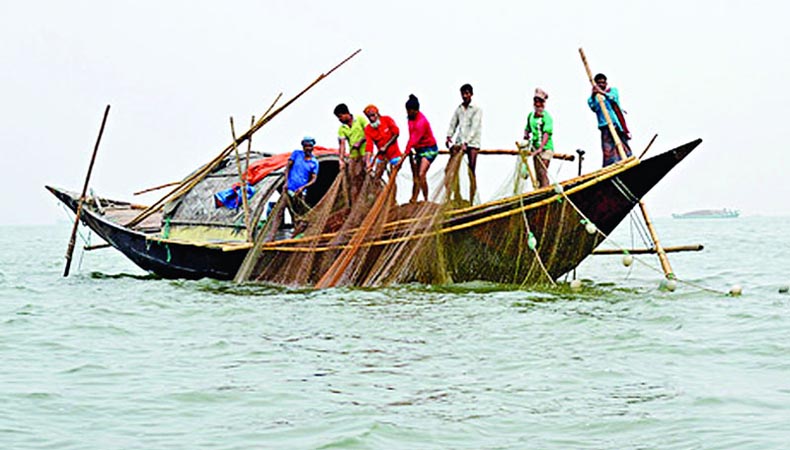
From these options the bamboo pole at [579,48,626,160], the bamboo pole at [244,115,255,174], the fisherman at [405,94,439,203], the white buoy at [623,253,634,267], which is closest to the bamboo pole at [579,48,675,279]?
the bamboo pole at [579,48,626,160]

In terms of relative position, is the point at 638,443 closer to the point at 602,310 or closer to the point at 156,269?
the point at 602,310

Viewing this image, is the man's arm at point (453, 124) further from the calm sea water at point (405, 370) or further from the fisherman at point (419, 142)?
the calm sea water at point (405, 370)

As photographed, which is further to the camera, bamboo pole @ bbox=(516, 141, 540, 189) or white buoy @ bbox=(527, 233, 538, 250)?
bamboo pole @ bbox=(516, 141, 540, 189)

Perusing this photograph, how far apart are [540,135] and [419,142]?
1.47m

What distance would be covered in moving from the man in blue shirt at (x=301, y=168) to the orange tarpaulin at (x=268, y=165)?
44cm

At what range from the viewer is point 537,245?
12250mm

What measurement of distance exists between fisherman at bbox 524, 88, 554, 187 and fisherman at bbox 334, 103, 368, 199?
7.30 feet

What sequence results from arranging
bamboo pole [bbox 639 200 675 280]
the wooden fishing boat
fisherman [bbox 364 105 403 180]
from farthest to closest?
fisherman [bbox 364 105 403 180] < bamboo pole [bbox 639 200 675 280] < the wooden fishing boat

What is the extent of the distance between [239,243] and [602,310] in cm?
546

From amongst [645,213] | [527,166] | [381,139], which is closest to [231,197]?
[381,139]

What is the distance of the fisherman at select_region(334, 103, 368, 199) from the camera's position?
45.2 ft

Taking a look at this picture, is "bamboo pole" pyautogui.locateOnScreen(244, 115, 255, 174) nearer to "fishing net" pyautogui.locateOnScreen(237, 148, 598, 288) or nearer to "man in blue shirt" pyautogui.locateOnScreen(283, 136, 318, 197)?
"man in blue shirt" pyautogui.locateOnScreen(283, 136, 318, 197)

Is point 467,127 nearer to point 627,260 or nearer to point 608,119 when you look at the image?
point 608,119

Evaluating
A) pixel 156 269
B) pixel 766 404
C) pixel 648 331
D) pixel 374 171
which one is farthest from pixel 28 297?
pixel 766 404
